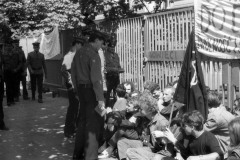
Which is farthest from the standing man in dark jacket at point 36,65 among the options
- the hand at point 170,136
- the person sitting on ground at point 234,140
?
the person sitting on ground at point 234,140

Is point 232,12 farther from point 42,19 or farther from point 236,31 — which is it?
point 42,19

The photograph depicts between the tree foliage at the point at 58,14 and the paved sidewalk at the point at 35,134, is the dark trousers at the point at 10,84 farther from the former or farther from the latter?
the tree foliage at the point at 58,14

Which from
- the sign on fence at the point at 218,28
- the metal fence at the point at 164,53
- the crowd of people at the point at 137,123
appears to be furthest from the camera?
the metal fence at the point at 164,53

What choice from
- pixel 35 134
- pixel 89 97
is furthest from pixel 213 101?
pixel 35 134

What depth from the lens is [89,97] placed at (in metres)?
7.17

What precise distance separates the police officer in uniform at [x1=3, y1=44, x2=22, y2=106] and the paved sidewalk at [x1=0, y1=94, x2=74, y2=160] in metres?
0.44

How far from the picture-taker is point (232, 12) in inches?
287

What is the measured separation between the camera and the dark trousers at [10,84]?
14.2 m

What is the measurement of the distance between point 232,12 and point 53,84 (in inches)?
449

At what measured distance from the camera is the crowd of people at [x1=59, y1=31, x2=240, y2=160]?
18.9 feet

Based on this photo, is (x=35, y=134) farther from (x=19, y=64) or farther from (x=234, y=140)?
(x=234, y=140)

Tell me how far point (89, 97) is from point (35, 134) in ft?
9.22

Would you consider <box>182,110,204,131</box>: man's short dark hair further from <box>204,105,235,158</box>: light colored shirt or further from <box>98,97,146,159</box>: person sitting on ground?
<box>98,97,146,159</box>: person sitting on ground

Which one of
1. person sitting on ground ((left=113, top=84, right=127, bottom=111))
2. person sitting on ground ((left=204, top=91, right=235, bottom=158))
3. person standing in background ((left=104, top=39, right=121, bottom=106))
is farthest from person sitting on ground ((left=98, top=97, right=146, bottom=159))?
person standing in background ((left=104, top=39, right=121, bottom=106))
